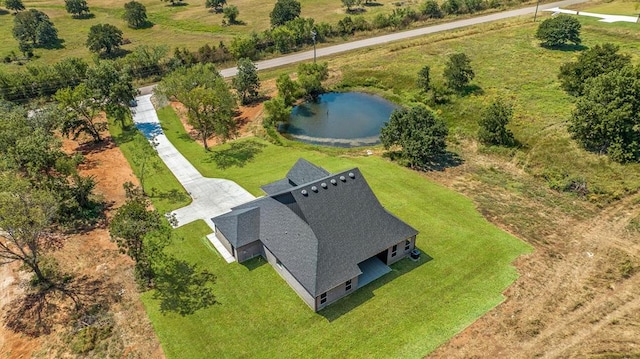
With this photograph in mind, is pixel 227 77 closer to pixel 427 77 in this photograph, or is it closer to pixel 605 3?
pixel 427 77

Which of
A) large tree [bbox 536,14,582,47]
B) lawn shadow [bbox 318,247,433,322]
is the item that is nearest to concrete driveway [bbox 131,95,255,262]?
lawn shadow [bbox 318,247,433,322]

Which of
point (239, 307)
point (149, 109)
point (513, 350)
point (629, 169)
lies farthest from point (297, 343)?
point (149, 109)

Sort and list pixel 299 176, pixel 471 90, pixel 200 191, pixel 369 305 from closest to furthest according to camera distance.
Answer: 1. pixel 369 305
2. pixel 299 176
3. pixel 200 191
4. pixel 471 90

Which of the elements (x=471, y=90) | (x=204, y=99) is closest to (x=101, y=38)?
(x=204, y=99)

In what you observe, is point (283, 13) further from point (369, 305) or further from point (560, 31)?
point (369, 305)

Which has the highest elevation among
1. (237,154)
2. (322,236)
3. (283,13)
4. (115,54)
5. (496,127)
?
(283,13)

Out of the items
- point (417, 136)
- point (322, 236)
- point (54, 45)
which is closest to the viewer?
point (322, 236)

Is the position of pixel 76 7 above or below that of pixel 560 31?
above
